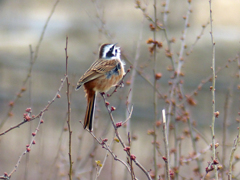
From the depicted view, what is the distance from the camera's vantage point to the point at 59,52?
11.6 meters

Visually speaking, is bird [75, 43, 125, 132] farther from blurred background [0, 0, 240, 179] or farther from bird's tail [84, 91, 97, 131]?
blurred background [0, 0, 240, 179]

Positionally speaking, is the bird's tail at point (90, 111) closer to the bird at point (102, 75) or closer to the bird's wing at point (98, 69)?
the bird at point (102, 75)

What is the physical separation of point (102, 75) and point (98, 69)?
10cm

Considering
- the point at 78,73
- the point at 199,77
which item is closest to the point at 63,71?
the point at 78,73

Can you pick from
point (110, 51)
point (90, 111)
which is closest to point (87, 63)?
point (110, 51)

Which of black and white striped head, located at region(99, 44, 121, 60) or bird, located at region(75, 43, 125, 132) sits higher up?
black and white striped head, located at region(99, 44, 121, 60)

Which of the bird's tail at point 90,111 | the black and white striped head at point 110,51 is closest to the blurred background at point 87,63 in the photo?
the black and white striped head at point 110,51

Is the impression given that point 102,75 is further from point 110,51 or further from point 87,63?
point 87,63

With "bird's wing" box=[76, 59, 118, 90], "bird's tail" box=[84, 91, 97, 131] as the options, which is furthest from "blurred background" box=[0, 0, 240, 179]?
"bird's tail" box=[84, 91, 97, 131]

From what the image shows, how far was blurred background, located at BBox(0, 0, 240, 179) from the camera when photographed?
8633mm

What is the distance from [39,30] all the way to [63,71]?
5.55ft

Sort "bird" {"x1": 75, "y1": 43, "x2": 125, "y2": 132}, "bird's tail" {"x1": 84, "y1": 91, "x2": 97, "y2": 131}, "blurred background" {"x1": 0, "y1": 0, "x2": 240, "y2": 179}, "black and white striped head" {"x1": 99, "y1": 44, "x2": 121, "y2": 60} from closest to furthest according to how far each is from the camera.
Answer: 1. "bird's tail" {"x1": 84, "y1": 91, "x2": 97, "y2": 131}
2. "bird" {"x1": 75, "y1": 43, "x2": 125, "y2": 132}
3. "black and white striped head" {"x1": 99, "y1": 44, "x2": 121, "y2": 60}
4. "blurred background" {"x1": 0, "y1": 0, "x2": 240, "y2": 179}

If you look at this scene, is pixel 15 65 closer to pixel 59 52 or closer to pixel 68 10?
pixel 59 52

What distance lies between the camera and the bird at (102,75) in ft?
15.0
